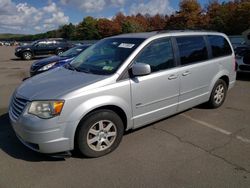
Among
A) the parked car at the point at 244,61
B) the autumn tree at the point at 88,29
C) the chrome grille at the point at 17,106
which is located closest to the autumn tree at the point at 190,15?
A: the autumn tree at the point at 88,29

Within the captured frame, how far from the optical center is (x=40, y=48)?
2334 cm

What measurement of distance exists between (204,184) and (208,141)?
1.33 m

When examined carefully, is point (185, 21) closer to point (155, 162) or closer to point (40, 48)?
point (40, 48)

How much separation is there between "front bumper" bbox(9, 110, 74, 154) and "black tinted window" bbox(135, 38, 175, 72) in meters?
1.57

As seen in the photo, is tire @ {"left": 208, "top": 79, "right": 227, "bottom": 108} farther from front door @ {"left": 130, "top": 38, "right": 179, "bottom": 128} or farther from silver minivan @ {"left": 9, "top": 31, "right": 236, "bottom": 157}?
front door @ {"left": 130, "top": 38, "right": 179, "bottom": 128}

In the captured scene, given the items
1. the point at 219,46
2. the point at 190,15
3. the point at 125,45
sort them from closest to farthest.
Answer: the point at 125,45
the point at 219,46
the point at 190,15

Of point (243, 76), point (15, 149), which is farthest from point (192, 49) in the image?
point (243, 76)

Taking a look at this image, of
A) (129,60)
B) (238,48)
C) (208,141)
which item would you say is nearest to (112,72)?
(129,60)

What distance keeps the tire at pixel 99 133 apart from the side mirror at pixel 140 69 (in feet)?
2.27

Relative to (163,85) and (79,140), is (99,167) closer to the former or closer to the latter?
(79,140)

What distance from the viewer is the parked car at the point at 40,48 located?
2245 centimetres

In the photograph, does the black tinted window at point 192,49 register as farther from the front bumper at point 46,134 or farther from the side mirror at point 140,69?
the front bumper at point 46,134

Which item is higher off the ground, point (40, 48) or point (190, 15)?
point (190, 15)

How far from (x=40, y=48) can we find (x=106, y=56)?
19.9 meters
